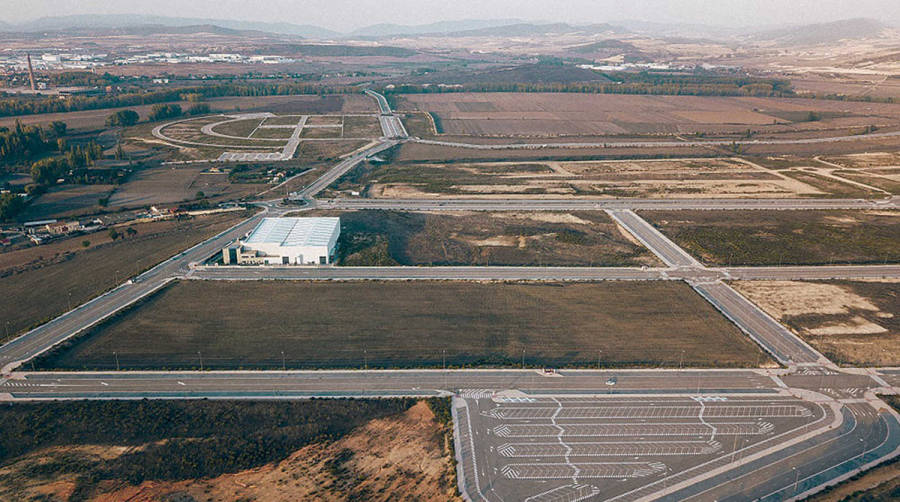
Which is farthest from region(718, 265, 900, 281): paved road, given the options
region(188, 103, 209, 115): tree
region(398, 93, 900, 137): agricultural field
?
region(188, 103, 209, 115): tree

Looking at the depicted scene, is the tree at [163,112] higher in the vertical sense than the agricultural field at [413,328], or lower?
higher

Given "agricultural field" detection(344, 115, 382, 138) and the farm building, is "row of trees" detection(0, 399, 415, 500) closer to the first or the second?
the farm building

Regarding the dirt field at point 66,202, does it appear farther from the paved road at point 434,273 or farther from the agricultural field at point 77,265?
the paved road at point 434,273

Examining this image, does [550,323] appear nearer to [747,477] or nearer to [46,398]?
[747,477]

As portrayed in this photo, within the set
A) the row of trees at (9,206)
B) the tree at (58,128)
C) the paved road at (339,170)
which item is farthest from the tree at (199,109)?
the row of trees at (9,206)

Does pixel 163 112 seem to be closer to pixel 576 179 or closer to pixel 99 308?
pixel 576 179

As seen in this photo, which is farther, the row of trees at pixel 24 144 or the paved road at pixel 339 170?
the row of trees at pixel 24 144
